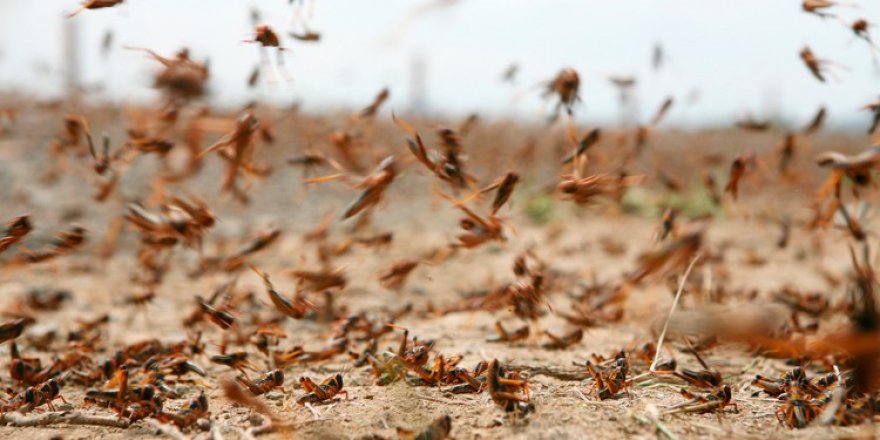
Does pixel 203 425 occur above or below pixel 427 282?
above

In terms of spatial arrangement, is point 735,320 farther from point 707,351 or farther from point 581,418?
point 707,351

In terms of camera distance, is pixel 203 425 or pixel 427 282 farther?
pixel 427 282

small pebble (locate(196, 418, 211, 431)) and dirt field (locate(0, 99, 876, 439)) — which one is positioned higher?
small pebble (locate(196, 418, 211, 431))

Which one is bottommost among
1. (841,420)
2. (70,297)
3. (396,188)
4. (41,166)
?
(396,188)

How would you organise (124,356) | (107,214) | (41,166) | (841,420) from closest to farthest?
(841,420), (124,356), (107,214), (41,166)

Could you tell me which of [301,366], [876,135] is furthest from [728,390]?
[301,366]

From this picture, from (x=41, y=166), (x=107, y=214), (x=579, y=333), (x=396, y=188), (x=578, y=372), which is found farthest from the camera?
(x=396, y=188)

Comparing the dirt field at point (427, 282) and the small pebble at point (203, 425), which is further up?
the small pebble at point (203, 425)

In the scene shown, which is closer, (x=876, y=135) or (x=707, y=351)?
(x=876, y=135)
